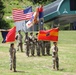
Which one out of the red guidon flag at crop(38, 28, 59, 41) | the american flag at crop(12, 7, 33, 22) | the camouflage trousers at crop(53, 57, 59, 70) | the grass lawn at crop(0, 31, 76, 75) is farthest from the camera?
the american flag at crop(12, 7, 33, 22)

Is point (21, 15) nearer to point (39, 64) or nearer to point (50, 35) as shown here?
point (39, 64)

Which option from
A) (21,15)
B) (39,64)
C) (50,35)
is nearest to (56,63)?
(50,35)

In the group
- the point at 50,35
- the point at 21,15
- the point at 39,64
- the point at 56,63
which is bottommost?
the point at 39,64

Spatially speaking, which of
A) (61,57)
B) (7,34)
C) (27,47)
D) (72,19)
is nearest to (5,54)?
(27,47)

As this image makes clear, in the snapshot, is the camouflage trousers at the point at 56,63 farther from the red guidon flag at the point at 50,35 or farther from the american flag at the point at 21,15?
the american flag at the point at 21,15

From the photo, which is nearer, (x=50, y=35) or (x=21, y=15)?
(x=50, y=35)

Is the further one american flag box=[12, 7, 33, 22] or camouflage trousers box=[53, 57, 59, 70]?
american flag box=[12, 7, 33, 22]

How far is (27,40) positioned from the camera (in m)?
23.8

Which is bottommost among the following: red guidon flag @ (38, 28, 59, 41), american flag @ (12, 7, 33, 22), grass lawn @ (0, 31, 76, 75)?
grass lawn @ (0, 31, 76, 75)

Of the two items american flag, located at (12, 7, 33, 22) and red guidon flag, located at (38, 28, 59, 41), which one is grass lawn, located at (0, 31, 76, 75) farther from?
american flag, located at (12, 7, 33, 22)

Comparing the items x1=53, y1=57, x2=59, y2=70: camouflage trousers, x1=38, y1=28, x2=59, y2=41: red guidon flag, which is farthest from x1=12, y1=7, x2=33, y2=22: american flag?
x1=53, y1=57, x2=59, y2=70: camouflage trousers

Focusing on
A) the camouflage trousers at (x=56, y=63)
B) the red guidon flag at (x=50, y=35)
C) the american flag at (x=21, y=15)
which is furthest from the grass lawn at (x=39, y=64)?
the american flag at (x=21, y=15)

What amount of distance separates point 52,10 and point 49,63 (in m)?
33.0

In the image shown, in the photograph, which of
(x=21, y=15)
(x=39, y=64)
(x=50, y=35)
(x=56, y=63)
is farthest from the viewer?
(x=21, y=15)
